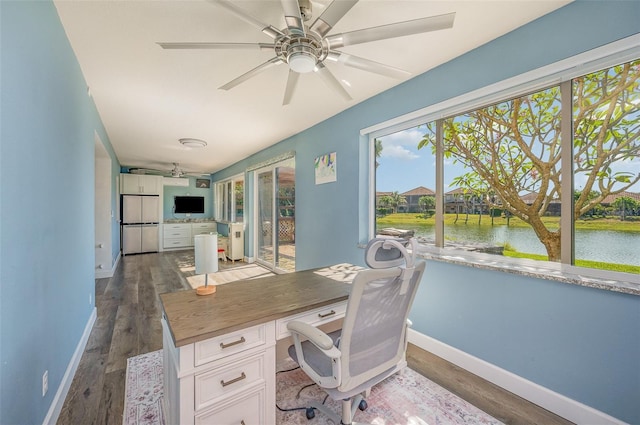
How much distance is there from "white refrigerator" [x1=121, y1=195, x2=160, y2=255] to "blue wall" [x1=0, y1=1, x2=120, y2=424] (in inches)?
223

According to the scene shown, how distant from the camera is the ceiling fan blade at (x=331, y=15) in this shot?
1.18 meters

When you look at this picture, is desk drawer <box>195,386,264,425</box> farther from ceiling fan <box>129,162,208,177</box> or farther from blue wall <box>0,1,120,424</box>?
ceiling fan <box>129,162,208,177</box>

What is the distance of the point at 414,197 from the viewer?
8.55 feet

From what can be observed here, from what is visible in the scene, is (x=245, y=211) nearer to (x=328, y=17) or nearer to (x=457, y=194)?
(x=457, y=194)

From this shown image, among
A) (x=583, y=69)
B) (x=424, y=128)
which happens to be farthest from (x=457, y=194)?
(x=583, y=69)

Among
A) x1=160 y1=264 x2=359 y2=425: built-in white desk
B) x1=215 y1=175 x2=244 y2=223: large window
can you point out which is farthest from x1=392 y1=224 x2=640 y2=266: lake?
x1=215 y1=175 x2=244 y2=223: large window

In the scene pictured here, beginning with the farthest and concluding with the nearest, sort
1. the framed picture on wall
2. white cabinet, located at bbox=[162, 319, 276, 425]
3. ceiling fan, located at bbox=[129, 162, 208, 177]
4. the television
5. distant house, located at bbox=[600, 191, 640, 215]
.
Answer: the framed picture on wall, the television, ceiling fan, located at bbox=[129, 162, 208, 177], distant house, located at bbox=[600, 191, 640, 215], white cabinet, located at bbox=[162, 319, 276, 425]

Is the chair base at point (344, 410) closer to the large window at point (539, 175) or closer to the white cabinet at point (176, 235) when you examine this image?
the large window at point (539, 175)

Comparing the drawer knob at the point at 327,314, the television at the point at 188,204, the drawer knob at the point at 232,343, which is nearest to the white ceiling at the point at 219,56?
the drawer knob at the point at 232,343

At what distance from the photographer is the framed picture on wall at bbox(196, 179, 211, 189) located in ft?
28.2

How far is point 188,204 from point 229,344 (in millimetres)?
8279

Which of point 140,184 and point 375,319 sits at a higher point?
point 140,184

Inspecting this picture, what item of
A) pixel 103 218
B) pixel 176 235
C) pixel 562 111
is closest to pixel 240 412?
pixel 562 111

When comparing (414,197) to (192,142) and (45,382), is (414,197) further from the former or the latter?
(192,142)
